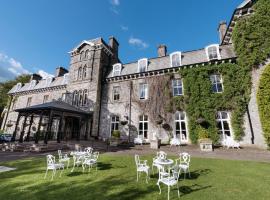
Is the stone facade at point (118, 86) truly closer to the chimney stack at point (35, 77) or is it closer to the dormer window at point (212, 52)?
the dormer window at point (212, 52)

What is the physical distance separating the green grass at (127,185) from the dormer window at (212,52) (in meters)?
10.7

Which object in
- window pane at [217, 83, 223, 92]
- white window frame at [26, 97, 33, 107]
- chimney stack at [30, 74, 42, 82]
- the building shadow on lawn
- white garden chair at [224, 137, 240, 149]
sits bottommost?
the building shadow on lawn

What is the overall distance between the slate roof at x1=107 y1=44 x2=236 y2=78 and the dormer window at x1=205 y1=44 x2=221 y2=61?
0.35 meters

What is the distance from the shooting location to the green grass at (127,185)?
4379 millimetres

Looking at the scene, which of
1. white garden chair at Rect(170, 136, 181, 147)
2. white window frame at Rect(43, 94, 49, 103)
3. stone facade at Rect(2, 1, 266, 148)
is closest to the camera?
white garden chair at Rect(170, 136, 181, 147)

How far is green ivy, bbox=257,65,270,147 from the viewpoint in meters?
11.6

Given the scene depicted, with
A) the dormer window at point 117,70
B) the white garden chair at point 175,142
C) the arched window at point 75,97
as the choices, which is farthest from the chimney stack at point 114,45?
the white garden chair at point 175,142

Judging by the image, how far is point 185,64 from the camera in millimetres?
15422

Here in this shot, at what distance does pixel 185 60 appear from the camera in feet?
52.6

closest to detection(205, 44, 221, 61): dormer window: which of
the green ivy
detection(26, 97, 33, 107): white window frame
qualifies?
the green ivy

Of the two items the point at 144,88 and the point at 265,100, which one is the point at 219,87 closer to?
the point at 265,100

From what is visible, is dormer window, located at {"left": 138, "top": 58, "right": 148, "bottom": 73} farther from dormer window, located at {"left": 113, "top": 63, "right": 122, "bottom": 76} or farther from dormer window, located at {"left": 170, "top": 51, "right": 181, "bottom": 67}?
dormer window, located at {"left": 170, "top": 51, "right": 181, "bottom": 67}

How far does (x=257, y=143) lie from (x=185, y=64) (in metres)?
8.84

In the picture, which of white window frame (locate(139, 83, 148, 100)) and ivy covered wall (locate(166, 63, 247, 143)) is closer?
ivy covered wall (locate(166, 63, 247, 143))
